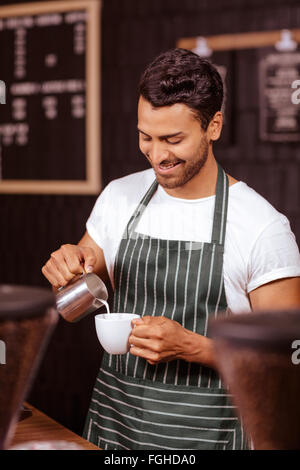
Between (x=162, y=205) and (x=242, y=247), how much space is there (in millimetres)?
312

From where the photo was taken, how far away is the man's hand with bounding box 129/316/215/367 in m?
1.54

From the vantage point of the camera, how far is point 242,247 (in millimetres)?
1773

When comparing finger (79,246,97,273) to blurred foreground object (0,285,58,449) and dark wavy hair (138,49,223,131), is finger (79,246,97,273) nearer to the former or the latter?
dark wavy hair (138,49,223,131)

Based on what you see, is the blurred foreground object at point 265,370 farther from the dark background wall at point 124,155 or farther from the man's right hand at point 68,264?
the dark background wall at point 124,155

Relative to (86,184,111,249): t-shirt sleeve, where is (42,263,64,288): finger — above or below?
below

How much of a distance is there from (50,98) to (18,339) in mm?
2776

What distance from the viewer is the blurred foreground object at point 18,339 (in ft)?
2.42

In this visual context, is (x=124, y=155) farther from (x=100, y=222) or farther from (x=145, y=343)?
(x=145, y=343)

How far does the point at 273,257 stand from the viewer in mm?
1699

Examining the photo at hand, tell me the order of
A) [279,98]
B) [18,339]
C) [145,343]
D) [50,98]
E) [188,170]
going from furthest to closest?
[50,98] < [279,98] < [188,170] < [145,343] < [18,339]

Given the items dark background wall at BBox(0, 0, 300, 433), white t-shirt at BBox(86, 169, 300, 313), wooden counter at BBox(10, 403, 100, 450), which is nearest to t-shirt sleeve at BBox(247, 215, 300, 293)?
white t-shirt at BBox(86, 169, 300, 313)

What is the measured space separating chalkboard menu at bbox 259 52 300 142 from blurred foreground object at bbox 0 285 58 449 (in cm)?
227

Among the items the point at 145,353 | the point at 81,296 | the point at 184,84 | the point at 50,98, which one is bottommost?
the point at 145,353

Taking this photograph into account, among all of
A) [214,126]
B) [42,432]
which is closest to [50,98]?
[214,126]
